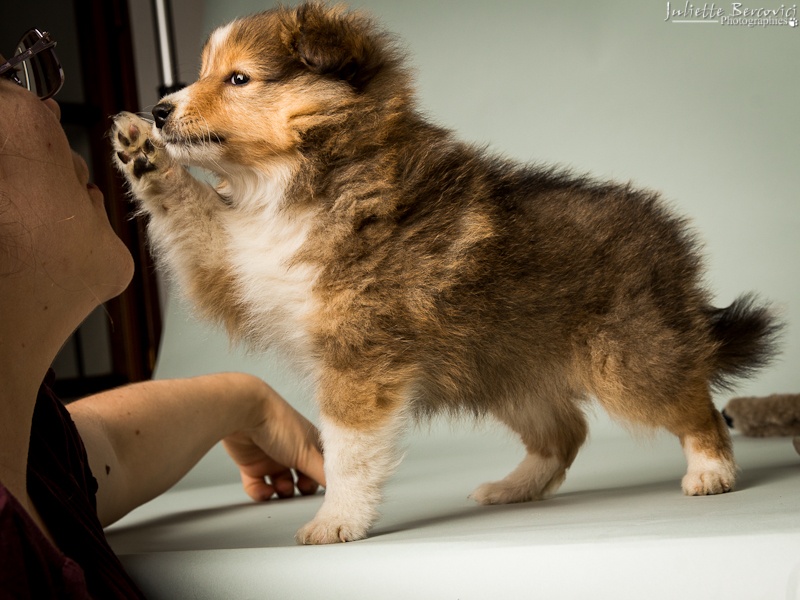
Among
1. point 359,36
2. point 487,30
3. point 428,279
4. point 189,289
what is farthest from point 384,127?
point 487,30

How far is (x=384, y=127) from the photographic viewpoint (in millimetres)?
2211

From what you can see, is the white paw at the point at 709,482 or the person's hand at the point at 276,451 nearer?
the white paw at the point at 709,482

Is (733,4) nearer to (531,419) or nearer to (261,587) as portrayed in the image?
(531,419)

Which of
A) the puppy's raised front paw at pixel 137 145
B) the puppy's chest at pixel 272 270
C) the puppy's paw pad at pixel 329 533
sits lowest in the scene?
the puppy's paw pad at pixel 329 533

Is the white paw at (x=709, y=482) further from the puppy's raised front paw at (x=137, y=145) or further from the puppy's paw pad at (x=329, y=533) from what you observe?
the puppy's raised front paw at (x=137, y=145)

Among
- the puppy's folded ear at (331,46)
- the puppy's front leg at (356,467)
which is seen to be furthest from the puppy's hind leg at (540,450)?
the puppy's folded ear at (331,46)

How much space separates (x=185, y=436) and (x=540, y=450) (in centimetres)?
102

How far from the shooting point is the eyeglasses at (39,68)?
189 cm

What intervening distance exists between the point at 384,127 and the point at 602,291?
2.18ft

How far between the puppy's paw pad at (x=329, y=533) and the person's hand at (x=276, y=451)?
2.85 ft

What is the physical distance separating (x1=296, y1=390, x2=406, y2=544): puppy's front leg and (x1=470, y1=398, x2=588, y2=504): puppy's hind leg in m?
0.51

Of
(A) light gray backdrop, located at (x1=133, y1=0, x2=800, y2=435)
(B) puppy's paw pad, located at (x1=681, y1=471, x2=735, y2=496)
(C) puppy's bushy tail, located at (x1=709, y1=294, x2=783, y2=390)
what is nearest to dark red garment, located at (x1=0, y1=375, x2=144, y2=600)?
(B) puppy's paw pad, located at (x1=681, y1=471, x2=735, y2=496)

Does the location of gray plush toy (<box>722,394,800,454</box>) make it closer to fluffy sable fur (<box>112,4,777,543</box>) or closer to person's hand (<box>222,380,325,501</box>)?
fluffy sable fur (<box>112,4,777,543</box>)

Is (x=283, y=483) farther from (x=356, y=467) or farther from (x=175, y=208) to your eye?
(x=175, y=208)
